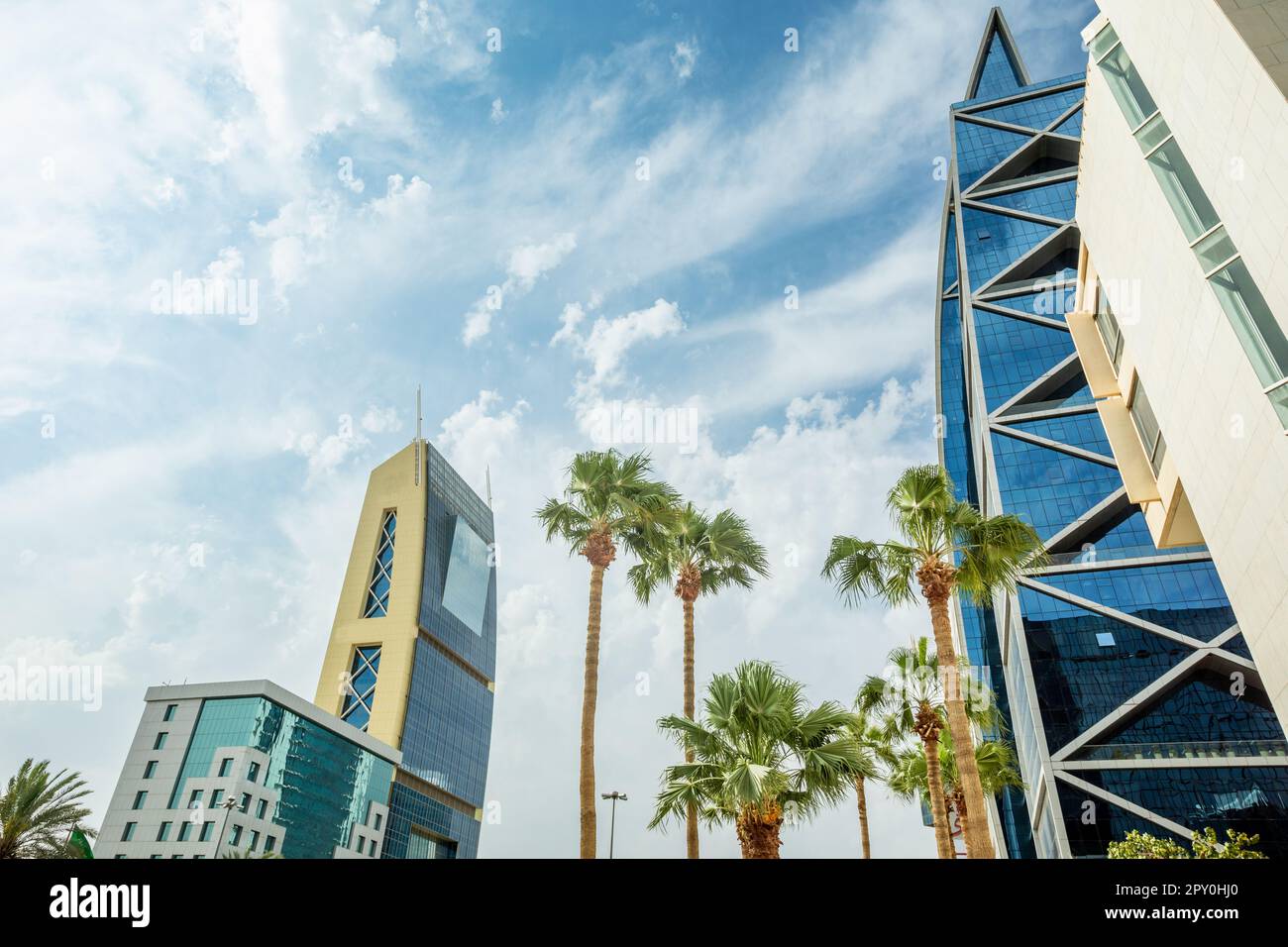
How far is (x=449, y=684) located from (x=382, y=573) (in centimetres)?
2242

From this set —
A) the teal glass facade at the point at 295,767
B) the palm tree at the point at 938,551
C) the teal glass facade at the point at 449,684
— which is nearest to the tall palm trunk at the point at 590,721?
the palm tree at the point at 938,551

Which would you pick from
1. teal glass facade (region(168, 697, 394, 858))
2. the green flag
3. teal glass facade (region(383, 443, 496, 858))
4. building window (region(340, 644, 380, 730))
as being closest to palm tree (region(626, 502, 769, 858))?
the green flag

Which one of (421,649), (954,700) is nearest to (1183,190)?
(954,700)

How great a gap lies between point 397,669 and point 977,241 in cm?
10063

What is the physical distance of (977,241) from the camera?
8769 centimetres

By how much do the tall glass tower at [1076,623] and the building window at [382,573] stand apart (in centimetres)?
9309

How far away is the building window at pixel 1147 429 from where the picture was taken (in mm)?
19891

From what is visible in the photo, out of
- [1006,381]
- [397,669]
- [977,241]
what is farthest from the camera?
[397,669]

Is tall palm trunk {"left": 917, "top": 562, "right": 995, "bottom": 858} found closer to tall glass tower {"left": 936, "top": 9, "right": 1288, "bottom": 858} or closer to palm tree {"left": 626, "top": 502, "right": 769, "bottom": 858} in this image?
palm tree {"left": 626, "top": 502, "right": 769, "bottom": 858}

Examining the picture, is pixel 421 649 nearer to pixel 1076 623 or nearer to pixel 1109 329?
pixel 1076 623
